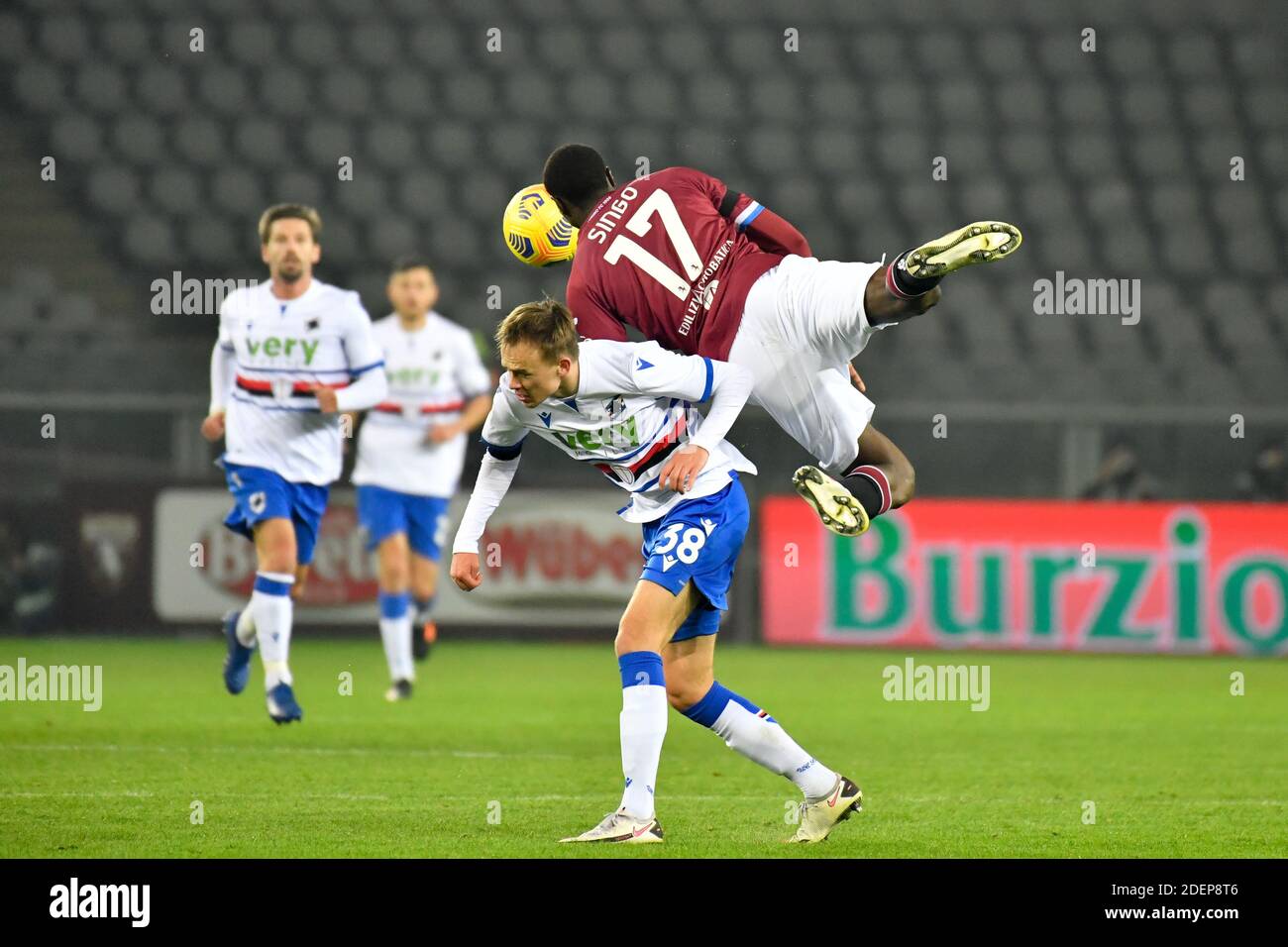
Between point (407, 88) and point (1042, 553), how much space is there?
9.29 m

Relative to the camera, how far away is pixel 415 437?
34.6ft

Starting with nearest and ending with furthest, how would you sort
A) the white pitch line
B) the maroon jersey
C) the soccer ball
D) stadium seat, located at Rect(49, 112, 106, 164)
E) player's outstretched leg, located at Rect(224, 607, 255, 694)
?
1. the maroon jersey
2. the soccer ball
3. the white pitch line
4. player's outstretched leg, located at Rect(224, 607, 255, 694)
5. stadium seat, located at Rect(49, 112, 106, 164)

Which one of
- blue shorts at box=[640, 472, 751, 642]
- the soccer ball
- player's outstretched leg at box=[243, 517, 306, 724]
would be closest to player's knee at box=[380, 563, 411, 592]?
player's outstretched leg at box=[243, 517, 306, 724]

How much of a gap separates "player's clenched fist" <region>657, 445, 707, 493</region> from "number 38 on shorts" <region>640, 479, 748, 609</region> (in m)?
0.20

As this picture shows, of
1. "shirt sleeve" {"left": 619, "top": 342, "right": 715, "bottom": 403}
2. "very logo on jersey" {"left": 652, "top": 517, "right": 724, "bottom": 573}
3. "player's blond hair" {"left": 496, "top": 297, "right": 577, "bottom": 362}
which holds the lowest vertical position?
"very logo on jersey" {"left": 652, "top": 517, "right": 724, "bottom": 573}

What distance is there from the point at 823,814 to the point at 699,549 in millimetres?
880

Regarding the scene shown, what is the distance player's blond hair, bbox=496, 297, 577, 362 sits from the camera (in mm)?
4996

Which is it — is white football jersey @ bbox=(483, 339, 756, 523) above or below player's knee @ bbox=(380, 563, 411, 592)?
above

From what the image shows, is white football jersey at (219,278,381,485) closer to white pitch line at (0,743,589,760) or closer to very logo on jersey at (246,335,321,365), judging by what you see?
very logo on jersey at (246,335,321,365)

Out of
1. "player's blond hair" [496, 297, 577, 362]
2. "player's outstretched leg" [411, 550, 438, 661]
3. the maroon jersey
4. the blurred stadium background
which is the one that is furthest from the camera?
the blurred stadium background

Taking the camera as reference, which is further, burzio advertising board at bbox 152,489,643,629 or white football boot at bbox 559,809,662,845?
burzio advertising board at bbox 152,489,643,629

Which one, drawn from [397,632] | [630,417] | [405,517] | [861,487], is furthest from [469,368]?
[630,417]

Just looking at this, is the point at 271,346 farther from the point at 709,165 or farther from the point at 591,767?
the point at 709,165

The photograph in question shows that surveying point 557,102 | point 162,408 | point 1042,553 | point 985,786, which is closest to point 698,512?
point 985,786
